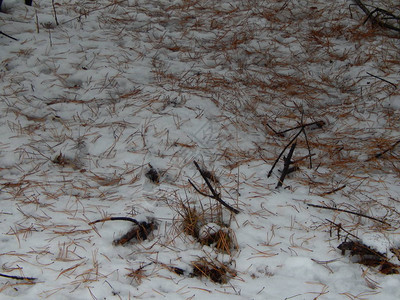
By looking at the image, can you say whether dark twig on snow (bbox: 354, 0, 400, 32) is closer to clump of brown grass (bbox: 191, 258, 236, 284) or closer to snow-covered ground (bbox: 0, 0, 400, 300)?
snow-covered ground (bbox: 0, 0, 400, 300)

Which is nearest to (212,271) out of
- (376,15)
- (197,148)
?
(197,148)

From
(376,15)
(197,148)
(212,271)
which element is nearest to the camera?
(212,271)

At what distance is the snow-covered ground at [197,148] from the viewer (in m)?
1.83

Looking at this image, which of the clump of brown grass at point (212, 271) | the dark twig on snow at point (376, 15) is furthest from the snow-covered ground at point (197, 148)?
the dark twig on snow at point (376, 15)

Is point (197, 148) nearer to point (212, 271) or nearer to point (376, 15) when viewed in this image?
point (212, 271)

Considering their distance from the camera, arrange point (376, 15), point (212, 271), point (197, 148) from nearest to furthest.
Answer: point (212, 271) < point (197, 148) < point (376, 15)

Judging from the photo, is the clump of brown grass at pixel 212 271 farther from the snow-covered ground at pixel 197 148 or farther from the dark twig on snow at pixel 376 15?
the dark twig on snow at pixel 376 15

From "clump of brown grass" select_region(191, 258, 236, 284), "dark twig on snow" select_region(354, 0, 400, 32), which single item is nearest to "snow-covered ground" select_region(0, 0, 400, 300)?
"clump of brown grass" select_region(191, 258, 236, 284)

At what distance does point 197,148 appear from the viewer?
2.77m

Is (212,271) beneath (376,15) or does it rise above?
beneath

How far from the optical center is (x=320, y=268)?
6.00 feet

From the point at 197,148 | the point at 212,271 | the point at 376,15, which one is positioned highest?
the point at 376,15

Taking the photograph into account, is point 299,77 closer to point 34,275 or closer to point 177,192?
point 177,192

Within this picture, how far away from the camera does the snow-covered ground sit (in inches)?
71.9
